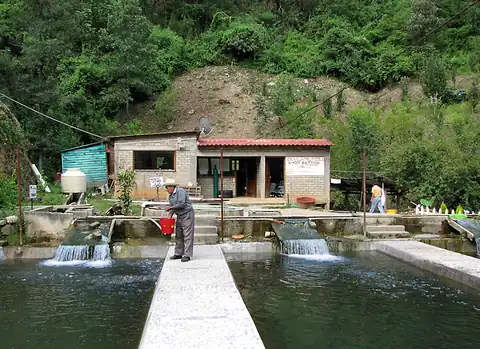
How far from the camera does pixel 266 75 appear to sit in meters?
41.9

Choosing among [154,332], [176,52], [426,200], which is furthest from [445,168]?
[176,52]

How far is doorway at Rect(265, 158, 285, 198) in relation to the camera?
69.3ft

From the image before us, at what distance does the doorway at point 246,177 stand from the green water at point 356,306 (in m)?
11.9

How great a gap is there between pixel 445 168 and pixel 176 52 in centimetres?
3041

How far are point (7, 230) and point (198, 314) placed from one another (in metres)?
8.85

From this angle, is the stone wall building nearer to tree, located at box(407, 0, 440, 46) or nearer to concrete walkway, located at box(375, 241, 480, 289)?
concrete walkway, located at box(375, 241, 480, 289)

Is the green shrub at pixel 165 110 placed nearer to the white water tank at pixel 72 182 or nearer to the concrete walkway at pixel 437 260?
the white water tank at pixel 72 182

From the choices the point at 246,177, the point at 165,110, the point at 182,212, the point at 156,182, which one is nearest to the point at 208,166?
the point at 246,177

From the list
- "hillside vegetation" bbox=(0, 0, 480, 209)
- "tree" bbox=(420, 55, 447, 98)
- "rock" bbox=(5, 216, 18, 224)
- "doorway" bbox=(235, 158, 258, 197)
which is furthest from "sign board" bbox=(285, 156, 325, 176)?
"tree" bbox=(420, 55, 447, 98)

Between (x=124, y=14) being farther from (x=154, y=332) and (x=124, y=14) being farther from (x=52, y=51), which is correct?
(x=154, y=332)

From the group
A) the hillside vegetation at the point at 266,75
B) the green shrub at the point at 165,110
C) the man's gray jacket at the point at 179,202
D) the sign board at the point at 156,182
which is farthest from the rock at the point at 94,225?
the green shrub at the point at 165,110

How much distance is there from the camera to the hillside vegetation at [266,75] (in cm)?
2347

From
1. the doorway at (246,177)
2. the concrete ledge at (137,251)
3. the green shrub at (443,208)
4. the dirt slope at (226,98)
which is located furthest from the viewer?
the dirt slope at (226,98)

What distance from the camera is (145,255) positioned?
38.5 ft
